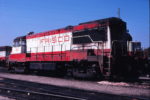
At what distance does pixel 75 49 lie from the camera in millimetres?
14133

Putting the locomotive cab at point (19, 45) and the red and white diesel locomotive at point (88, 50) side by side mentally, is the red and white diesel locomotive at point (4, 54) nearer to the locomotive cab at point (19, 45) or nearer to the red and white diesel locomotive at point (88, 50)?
the locomotive cab at point (19, 45)

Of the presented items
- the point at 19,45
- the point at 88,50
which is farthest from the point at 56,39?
the point at 19,45

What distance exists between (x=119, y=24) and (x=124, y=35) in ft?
2.81

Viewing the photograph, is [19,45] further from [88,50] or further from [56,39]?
[88,50]

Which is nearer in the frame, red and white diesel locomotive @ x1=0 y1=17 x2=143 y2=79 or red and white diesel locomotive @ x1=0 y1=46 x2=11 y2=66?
red and white diesel locomotive @ x1=0 y1=17 x2=143 y2=79

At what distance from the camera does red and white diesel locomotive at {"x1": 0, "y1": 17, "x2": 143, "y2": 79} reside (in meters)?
11.7

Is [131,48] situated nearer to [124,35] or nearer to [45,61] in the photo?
[124,35]

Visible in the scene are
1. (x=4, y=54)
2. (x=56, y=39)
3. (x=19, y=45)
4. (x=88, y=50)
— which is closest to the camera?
(x=88, y=50)

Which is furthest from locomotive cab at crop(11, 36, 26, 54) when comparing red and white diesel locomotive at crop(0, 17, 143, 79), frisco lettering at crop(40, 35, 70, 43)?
frisco lettering at crop(40, 35, 70, 43)

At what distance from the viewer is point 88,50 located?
13.0 metres

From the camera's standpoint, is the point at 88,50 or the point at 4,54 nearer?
the point at 88,50

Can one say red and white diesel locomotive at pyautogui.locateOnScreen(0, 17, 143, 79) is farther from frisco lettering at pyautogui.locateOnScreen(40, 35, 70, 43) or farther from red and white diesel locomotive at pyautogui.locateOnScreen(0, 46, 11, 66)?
red and white diesel locomotive at pyautogui.locateOnScreen(0, 46, 11, 66)

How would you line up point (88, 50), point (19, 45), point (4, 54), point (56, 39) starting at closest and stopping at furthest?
point (88, 50), point (56, 39), point (19, 45), point (4, 54)

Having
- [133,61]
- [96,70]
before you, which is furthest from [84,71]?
[133,61]
